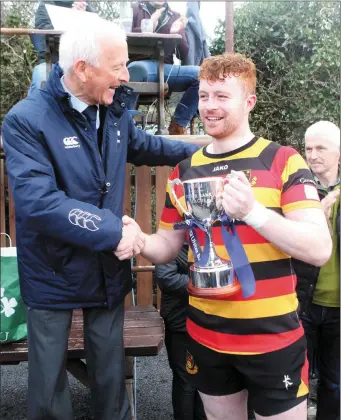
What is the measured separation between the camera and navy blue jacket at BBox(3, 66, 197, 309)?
172 cm

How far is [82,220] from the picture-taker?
5.61ft

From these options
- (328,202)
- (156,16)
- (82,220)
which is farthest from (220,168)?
(156,16)

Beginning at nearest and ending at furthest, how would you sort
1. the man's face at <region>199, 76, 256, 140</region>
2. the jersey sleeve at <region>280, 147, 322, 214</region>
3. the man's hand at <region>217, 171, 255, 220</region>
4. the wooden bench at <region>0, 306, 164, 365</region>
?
the man's hand at <region>217, 171, 255, 220</region> → the jersey sleeve at <region>280, 147, 322, 214</region> → the man's face at <region>199, 76, 256, 140</region> → the wooden bench at <region>0, 306, 164, 365</region>

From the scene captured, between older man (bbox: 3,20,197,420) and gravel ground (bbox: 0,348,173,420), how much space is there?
4.59 feet

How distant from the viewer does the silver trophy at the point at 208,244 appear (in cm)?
155

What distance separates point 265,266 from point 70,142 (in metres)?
0.89

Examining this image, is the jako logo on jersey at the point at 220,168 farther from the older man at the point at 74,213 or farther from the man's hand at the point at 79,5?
the man's hand at the point at 79,5

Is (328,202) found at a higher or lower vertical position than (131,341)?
higher

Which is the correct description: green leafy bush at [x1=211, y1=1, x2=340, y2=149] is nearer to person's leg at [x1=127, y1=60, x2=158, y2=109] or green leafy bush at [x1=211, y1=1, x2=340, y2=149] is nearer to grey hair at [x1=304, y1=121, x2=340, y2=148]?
person's leg at [x1=127, y1=60, x2=158, y2=109]

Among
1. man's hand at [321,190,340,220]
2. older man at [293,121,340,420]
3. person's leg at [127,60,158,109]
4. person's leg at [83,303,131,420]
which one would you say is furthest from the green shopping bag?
person's leg at [127,60,158,109]

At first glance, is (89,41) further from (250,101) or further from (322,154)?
(322,154)

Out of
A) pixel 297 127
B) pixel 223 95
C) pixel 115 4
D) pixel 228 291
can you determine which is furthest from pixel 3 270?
pixel 297 127

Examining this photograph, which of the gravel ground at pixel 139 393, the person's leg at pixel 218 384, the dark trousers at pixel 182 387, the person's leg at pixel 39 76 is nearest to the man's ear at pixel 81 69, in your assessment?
the person's leg at pixel 218 384

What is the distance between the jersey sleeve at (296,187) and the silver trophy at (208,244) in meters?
0.23
